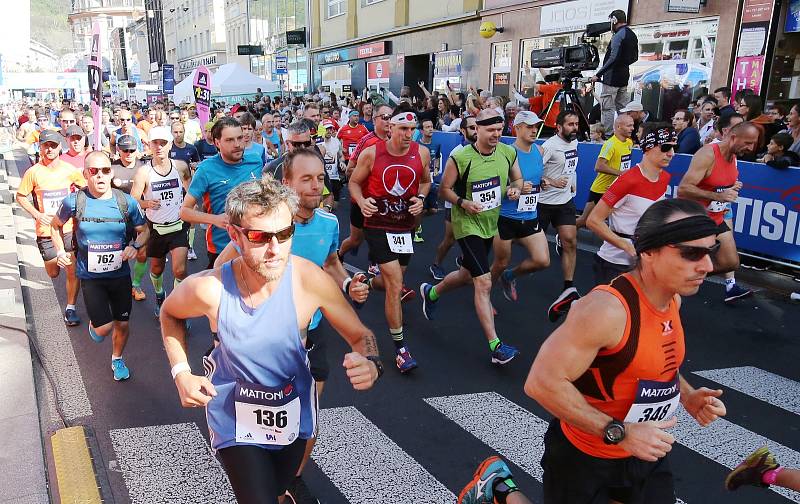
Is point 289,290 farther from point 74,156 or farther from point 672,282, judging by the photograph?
point 74,156

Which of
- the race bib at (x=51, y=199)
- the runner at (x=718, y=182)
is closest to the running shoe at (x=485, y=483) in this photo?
the runner at (x=718, y=182)

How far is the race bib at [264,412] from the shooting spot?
257 centimetres

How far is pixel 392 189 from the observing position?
559 cm

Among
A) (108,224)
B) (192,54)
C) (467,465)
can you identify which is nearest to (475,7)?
(108,224)

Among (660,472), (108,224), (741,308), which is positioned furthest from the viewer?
(741,308)

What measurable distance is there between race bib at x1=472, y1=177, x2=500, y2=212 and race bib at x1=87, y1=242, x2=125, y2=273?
9.56 ft

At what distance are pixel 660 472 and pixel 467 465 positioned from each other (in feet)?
4.98

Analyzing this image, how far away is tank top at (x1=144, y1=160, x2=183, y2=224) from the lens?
660cm

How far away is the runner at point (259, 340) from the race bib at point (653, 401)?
0.96 metres

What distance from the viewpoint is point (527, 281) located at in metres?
7.84

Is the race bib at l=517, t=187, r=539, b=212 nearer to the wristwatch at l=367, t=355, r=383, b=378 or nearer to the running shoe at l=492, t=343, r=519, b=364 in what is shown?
the running shoe at l=492, t=343, r=519, b=364

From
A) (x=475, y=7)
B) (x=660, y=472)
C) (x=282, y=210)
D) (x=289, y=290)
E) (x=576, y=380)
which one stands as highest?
(x=475, y=7)

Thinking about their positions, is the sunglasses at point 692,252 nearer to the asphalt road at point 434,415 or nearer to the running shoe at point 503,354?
the asphalt road at point 434,415

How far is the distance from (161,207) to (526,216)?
143 inches
